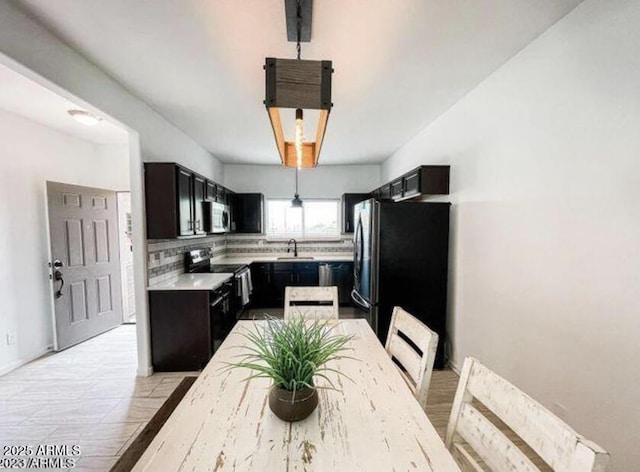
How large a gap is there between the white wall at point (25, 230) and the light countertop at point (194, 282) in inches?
58.1

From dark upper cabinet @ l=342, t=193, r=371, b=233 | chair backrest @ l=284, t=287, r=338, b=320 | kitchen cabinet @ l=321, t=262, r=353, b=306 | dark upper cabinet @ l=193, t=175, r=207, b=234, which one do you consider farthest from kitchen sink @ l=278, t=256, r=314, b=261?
chair backrest @ l=284, t=287, r=338, b=320

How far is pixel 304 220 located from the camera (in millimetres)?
5656

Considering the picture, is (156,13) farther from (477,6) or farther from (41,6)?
(477,6)

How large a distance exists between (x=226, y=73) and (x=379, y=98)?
133 centimetres

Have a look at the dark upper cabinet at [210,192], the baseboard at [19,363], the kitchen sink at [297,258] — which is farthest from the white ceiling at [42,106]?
the kitchen sink at [297,258]

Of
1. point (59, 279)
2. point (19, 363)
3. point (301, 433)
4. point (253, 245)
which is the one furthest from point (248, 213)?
point (301, 433)

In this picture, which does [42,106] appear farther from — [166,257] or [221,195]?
[221,195]

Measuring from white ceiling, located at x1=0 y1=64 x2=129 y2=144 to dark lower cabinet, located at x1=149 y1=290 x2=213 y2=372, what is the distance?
1.87m

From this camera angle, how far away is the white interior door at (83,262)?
3.36m

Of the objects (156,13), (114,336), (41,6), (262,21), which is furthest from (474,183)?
(114,336)

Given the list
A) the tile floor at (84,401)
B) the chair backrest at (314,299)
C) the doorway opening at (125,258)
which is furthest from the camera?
the doorway opening at (125,258)

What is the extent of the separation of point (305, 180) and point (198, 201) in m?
2.50

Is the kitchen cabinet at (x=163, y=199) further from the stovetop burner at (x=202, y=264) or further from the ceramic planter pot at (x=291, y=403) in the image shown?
the ceramic planter pot at (x=291, y=403)

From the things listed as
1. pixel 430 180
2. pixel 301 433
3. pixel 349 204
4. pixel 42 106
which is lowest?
pixel 301 433
